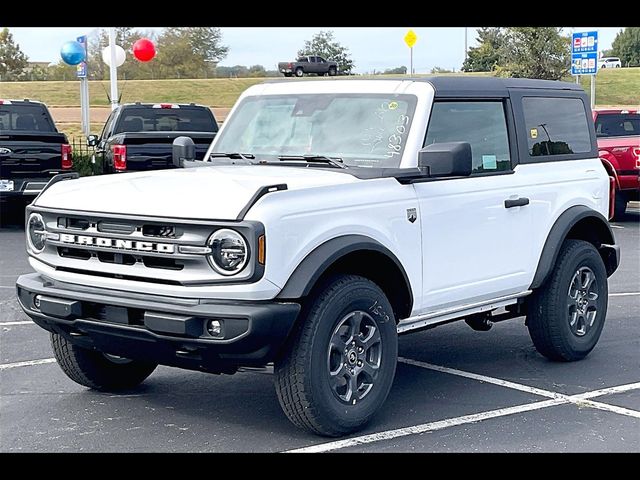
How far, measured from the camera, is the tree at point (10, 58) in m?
57.6

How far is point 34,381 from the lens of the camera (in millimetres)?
6234

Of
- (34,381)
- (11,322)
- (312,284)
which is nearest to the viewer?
(312,284)

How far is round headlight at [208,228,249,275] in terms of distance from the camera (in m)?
4.55

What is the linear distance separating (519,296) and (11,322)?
431 cm

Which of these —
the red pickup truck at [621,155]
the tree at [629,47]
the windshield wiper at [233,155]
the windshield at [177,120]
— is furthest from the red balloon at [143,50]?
the tree at [629,47]

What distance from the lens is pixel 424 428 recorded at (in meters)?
5.25

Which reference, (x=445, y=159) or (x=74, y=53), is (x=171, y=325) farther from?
(x=74, y=53)

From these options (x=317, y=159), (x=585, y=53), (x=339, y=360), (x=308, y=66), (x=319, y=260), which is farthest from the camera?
(x=308, y=66)

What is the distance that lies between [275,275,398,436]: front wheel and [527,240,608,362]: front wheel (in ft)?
5.89

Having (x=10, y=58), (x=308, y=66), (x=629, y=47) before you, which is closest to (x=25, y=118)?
(x=308, y=66)

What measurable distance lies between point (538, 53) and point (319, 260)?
3887cm

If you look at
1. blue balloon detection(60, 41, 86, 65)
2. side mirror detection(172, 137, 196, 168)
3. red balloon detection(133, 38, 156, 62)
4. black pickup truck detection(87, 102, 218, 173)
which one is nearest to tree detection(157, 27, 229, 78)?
red balloon detection(133, 38, 156, 62)
